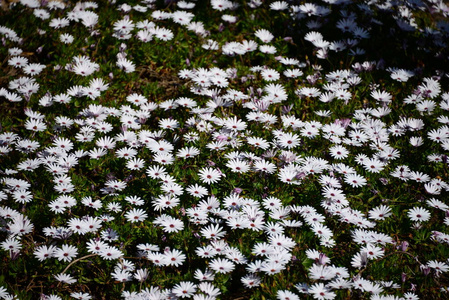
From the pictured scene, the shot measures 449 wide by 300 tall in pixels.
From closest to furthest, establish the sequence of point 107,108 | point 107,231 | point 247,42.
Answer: point 107,231 → point 107,108 → point 247,42

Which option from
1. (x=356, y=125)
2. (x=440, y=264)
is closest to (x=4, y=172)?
(x=356, y=125)

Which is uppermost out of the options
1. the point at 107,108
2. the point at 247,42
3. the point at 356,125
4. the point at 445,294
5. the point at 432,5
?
the point at 432,5

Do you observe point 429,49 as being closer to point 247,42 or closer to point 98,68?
point 247,42

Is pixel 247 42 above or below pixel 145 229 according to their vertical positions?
above

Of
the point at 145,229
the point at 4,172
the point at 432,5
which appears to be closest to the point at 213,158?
the point at 145,229

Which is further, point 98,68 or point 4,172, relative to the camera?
point 98,68

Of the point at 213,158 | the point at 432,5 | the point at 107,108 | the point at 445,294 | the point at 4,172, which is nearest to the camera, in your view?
the point at 445,294

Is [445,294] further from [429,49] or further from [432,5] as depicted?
[432,5]
